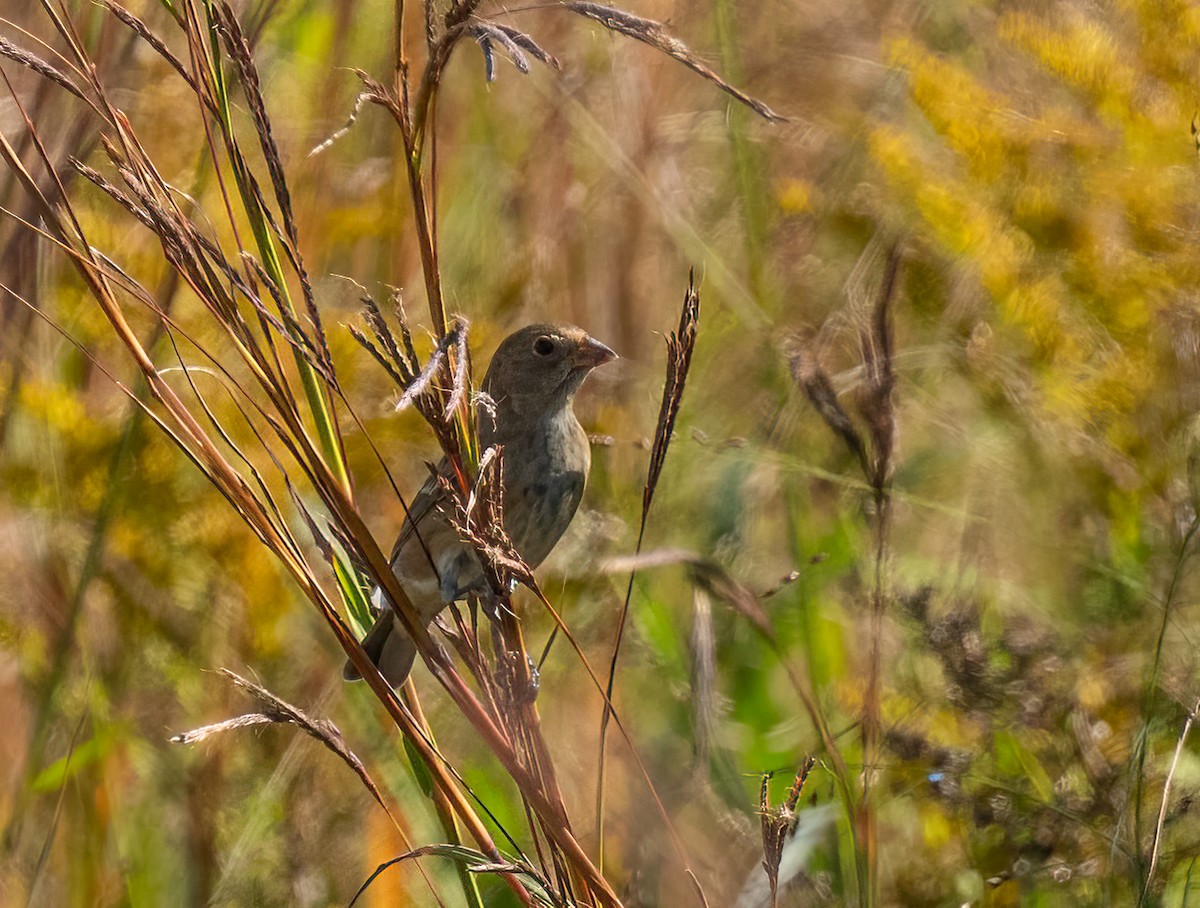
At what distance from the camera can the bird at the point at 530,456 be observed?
1995 mm

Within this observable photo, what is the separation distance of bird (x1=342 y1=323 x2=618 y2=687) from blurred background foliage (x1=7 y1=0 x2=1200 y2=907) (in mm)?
117

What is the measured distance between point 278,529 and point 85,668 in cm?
106

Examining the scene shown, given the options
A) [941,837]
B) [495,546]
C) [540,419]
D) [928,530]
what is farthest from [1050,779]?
[495,546]

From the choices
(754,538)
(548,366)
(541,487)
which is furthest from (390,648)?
(754,538)

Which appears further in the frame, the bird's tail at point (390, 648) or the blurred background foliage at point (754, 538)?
the bird's tail at point (390, 648)

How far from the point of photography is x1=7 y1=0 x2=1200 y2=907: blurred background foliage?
185 cm

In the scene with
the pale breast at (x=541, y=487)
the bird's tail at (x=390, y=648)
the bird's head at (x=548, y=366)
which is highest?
the bird's head at (x=548, y=366)

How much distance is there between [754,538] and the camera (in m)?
2.32

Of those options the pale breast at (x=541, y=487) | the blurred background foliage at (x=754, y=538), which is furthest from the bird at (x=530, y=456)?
the blurred background foliage at (x=754, y=538)

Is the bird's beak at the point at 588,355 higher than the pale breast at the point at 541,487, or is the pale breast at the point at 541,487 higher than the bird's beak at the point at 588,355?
the bird's beak at the point at 588,355

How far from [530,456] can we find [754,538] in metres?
0.53

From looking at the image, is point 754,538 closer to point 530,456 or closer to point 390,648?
point 530,456

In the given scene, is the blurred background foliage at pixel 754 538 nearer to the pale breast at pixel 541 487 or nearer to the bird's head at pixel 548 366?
the pale breast at pixel 541 487

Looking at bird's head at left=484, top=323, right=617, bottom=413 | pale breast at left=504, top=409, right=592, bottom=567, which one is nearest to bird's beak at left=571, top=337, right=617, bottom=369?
bird's head at left=484, top=323, right=617, bottom=413
